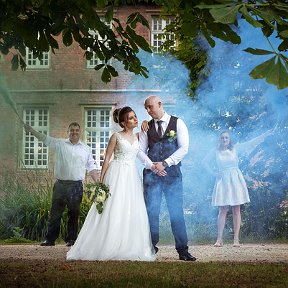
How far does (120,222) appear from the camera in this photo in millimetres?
9234

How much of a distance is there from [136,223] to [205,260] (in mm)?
902

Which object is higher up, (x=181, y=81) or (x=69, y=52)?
A: (x=69, y=52)

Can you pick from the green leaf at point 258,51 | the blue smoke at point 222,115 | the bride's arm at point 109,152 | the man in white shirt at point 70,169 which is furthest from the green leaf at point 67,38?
the blue smoke at point 222,115

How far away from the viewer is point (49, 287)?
6535 mm

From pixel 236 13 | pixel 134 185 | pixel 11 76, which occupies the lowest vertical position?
pixel 134 185

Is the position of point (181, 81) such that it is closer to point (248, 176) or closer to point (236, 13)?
point (248, 176)

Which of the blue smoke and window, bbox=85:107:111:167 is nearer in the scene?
the blue smoke

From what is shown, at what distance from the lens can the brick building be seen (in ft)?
55.9

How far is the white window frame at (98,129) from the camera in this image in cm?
1698

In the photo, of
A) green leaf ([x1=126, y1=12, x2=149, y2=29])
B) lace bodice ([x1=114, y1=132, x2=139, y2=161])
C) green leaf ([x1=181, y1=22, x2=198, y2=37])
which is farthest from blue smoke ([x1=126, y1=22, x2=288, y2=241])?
green leaf ([x1=181, y1=22, x2=198, y2=37])

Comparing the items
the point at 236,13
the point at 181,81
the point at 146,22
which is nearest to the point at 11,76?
the point at 181,81

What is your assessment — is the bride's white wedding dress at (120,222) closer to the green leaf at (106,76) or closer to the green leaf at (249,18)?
the green leaf at (106,76)

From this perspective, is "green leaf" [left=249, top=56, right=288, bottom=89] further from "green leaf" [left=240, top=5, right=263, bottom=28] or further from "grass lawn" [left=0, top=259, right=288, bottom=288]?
"grass lawn" [left=0, top=259, right=288, bottom=288]

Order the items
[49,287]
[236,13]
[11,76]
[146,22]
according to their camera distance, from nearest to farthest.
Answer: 1. [236,13]
2. [49,287]
3. [146,22]
4. [11,76]
